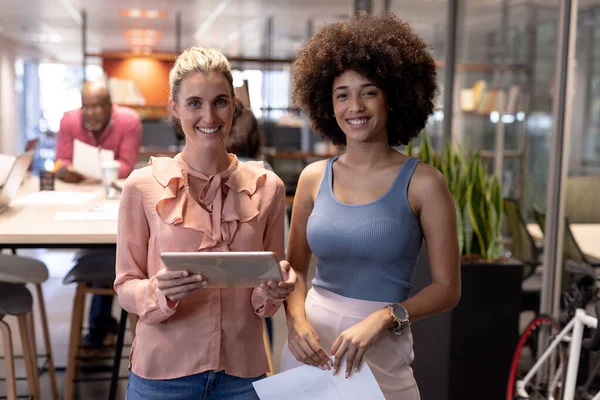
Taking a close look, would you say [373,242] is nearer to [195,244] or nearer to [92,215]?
[195,244]

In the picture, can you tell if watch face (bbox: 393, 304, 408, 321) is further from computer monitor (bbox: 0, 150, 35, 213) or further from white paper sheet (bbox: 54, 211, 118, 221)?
computer monitor (bbox: 0, 150, 35, 213)

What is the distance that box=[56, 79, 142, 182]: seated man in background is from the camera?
4.41 meters

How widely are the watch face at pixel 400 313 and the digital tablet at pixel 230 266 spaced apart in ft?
1.04

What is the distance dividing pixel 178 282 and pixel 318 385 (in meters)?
0.42

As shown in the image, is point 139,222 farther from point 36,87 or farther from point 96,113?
point 36,87

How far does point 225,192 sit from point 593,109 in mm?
2312

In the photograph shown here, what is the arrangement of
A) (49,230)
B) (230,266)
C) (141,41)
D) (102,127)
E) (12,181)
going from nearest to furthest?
(230,266)
(49,230)
(12,181)
(102,127)
(141,41)

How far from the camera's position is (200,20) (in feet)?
37.3

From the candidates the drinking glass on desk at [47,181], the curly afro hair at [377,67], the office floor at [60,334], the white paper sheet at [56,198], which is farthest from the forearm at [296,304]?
the drinking glass on desk at [47,181]

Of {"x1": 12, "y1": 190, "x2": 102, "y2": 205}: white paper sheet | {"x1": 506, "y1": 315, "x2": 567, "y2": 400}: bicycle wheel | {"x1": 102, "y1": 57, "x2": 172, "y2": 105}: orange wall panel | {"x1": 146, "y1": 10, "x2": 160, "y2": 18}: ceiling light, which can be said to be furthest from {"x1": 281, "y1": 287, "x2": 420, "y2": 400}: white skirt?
{"x1": 102, "y1": 57, "x2": 172, "y2": 105}: orange wall panel

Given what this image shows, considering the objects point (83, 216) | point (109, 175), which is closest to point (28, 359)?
point (83, 216)

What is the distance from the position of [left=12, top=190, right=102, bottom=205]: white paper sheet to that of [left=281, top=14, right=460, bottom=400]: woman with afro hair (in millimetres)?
1923

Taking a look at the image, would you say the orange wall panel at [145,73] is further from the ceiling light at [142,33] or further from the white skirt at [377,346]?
the white skirt at [377,346]

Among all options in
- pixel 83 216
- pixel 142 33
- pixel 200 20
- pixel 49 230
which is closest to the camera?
pixel 49 230
